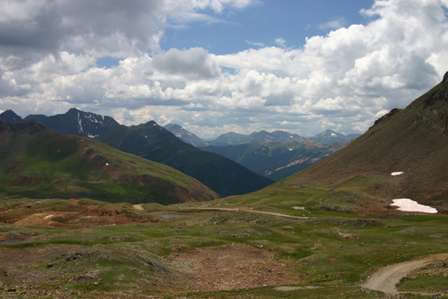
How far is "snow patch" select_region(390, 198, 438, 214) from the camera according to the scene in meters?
143

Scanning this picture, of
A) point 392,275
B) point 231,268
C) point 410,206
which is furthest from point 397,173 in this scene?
point 392,275

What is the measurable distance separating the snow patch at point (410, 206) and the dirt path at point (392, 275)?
8658 centimetres

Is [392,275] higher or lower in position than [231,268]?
higher

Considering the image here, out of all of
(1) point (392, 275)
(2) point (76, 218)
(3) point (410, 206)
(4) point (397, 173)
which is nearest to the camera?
(1) point (392, 275)

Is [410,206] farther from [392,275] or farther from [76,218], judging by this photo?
[392,275]

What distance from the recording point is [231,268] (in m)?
62.2

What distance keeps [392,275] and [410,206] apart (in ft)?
345

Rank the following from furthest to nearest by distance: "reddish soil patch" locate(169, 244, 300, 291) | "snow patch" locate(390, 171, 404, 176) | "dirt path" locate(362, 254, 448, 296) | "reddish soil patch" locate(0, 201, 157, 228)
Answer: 1. "snow patch" locate(390, 171, 404, 176)
2. "reddish soil patch" locate(0, 201, 157, 228)
3. "reddish soil patch" locate(169, 244, 300, 291)
4. "dirt path" locate(362, 254, 448, 296)

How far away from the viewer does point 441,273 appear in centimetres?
4834

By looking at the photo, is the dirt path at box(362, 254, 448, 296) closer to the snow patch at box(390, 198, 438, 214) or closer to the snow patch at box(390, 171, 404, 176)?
the snow patch at box(390, 198, 438, 214)

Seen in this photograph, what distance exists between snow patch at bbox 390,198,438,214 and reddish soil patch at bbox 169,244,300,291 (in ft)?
282

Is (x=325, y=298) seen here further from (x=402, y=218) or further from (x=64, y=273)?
(x=402, y=218)

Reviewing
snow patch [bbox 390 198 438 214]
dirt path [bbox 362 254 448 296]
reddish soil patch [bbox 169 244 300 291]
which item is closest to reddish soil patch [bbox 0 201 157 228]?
reddish soil patch [bbox 169 244 300 291]

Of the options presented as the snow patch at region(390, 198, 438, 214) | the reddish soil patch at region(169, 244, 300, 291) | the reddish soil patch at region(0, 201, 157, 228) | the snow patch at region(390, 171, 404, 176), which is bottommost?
the snow patch at region(390, 198, 438, 214)
